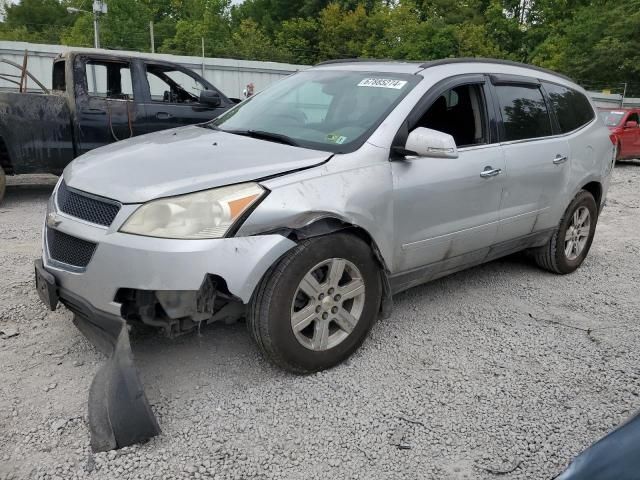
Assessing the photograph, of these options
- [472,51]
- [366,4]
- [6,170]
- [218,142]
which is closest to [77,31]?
[366,4]

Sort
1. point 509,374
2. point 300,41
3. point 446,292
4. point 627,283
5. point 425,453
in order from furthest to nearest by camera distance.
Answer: point 300,41 < point 627,283 < point 446,292 < point 509,374 < point 425,453

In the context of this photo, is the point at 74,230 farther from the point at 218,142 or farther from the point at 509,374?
the point at 509,374

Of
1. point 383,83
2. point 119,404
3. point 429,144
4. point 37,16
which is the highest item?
point 37,16

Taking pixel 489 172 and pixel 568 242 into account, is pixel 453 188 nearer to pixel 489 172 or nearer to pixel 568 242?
pixel 489 172

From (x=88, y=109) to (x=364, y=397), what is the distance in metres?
5.64

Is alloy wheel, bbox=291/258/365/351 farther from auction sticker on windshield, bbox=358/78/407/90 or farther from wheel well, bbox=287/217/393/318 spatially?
auction sticker on windshield, bbox=358/78/407/90

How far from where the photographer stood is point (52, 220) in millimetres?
2982

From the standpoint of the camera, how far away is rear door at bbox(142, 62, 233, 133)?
7.45 metres

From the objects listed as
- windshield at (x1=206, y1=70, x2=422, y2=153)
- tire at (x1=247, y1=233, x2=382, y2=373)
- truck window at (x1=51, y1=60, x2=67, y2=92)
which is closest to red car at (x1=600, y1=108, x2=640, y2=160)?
windshield at (x1=206, y1=70, x2=422, y2=153)

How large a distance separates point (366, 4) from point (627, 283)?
4679 cm

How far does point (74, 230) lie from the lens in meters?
2.81

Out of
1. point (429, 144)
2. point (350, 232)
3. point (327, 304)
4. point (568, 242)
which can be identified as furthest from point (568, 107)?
point (327, 304)

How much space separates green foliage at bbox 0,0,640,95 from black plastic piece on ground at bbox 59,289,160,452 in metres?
35.2

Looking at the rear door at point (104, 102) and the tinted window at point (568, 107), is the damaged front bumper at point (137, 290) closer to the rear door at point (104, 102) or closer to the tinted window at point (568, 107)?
the tinted window at point (568, 107)
